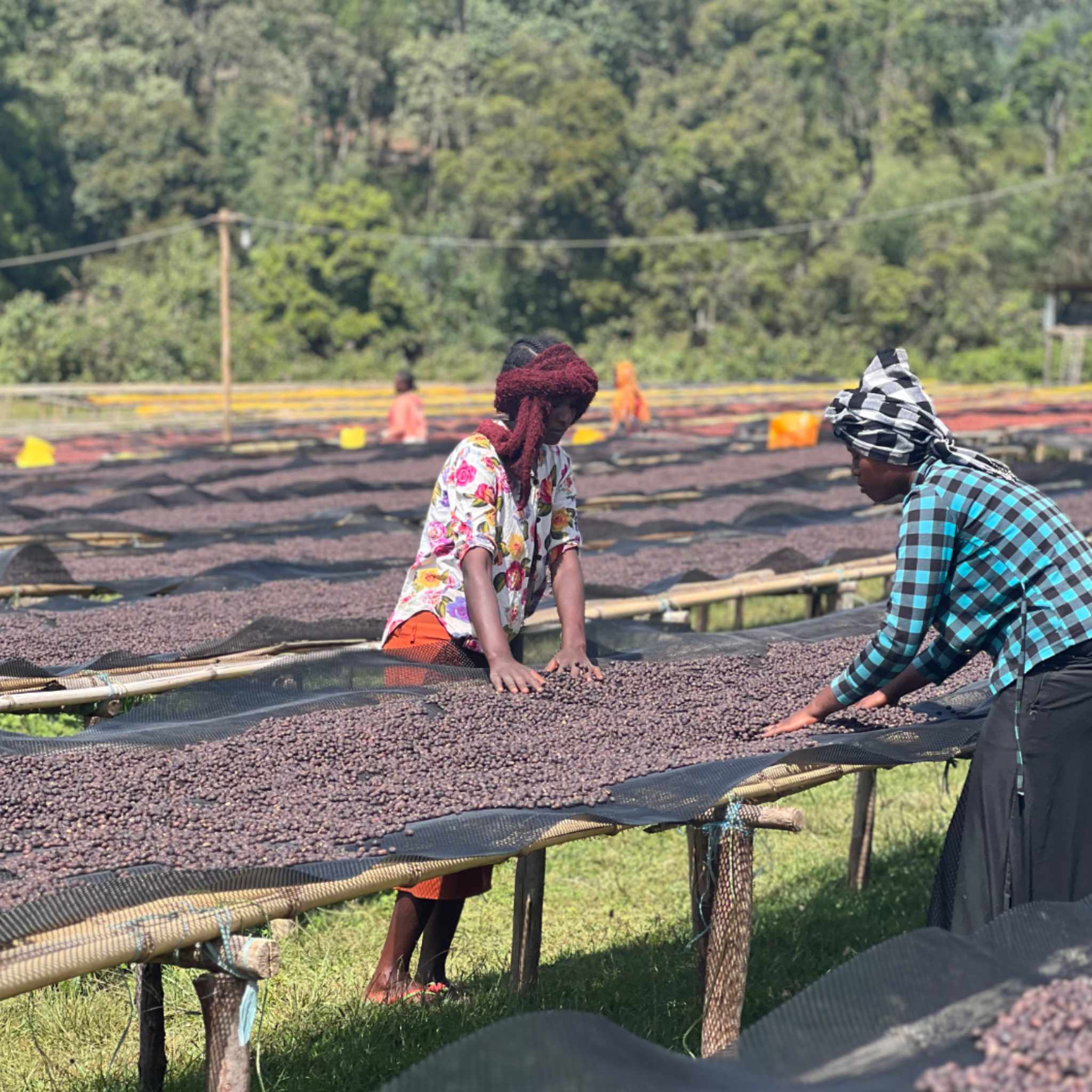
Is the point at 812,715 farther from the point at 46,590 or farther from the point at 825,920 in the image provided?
the point at 46,590

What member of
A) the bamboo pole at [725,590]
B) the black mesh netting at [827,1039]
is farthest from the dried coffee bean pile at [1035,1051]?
the bamboo pole at [725,590]

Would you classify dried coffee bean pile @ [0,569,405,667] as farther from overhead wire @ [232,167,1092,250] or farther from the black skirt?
overhead wire @ [232,167,1092,250]

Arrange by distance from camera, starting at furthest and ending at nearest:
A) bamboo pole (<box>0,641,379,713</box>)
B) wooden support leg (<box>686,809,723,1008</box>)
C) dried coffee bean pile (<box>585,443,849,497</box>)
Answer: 1. dried coffee bean pile (<box>585,443,849,497</box>)
2. bamboo pole (<box>0,641,379,713</box>)
3. wooden support leg (<box>686,809,723,1008</box>)

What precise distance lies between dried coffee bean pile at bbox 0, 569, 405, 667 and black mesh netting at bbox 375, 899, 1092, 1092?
3134mm

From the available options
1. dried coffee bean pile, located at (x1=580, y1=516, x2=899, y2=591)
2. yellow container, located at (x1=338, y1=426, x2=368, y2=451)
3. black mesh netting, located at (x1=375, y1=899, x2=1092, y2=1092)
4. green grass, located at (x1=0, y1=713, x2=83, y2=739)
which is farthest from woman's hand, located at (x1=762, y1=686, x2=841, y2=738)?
yellow container, located at (x1=338, y1=426, x2=368, y2=451)

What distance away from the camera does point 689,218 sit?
31906 mm

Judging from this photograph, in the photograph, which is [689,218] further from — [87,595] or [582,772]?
[582,772]

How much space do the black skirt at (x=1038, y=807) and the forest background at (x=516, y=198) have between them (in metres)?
25.1

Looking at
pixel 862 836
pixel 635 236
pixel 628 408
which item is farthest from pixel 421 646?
pixel 635 236

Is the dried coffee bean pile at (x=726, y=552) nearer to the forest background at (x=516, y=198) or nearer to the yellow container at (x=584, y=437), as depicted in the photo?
the yellow container at (x=584, y=437)

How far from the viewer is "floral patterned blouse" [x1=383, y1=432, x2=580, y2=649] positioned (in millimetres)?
3549

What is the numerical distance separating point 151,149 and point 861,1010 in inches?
1371

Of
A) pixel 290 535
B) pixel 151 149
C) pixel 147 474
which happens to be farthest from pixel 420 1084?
pixel 151 149

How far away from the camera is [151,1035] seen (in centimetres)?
306
